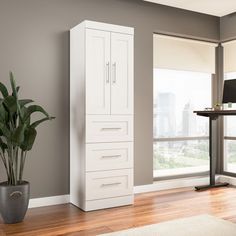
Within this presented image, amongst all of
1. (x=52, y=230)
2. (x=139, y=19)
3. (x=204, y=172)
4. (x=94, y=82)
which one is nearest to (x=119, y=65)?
(x=94, y=82)

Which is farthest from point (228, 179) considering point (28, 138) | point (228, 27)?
point (28, 138)

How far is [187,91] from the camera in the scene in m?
4.91

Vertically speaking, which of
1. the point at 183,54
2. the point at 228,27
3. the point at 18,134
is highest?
the point at 228,27

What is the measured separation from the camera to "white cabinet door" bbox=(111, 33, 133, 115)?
358 centimetres

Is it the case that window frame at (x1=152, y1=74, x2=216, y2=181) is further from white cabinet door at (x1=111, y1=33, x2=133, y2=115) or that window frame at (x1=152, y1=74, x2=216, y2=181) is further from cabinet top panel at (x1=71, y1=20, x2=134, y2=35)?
cabinet top panel at (x1=71, y1=20, x2=134, y2=35)

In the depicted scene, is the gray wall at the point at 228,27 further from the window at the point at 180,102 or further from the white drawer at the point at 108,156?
the white drawer at the point at 108,156

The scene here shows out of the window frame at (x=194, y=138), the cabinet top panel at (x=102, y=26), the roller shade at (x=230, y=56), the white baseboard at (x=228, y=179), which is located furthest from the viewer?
the roller shade at (x=230, y=56)

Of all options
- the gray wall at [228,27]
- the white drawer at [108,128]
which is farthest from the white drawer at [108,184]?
the gray wall at [228,27]

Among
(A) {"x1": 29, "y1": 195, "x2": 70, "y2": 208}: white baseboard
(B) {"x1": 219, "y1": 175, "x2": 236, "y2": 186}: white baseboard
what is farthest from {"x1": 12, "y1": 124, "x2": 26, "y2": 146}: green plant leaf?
(B) {"x1": 219, "y1": 175, "x2": 236, "y2": 186}: white baseboard

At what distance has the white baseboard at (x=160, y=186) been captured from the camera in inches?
143

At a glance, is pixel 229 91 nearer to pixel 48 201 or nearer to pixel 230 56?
pixel 230 56

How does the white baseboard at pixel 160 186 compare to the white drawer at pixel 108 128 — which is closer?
the white drawer at pixel 108 128

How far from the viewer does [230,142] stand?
16.5 ft

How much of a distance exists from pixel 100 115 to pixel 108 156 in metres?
0.47
